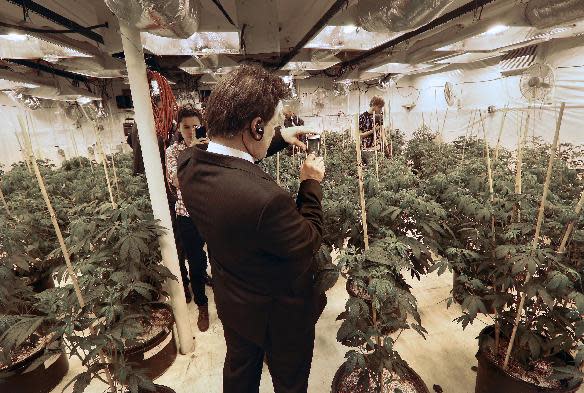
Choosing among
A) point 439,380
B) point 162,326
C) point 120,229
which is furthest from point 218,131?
point 439,380

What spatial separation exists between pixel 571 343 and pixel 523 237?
1.81ft

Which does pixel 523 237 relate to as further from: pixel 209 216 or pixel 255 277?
pixel 209 216

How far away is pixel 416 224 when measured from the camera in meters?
1.81

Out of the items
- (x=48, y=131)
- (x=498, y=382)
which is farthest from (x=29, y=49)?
(x=48, y=131)

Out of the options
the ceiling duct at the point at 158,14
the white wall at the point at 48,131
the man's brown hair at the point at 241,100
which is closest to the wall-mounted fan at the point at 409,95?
the white wall at the point at 48,131

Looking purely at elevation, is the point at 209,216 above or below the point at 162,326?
above

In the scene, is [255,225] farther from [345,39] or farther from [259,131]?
[345,39]

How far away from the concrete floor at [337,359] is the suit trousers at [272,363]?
0.70 m

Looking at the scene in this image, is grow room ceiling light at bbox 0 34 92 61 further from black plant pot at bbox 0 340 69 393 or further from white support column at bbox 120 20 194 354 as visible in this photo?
black plant pot at bbox 0 340 69 393

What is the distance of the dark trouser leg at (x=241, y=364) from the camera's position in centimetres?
141

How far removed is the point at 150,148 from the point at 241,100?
1165 mm

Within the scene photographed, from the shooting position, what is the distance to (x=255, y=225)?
97cm

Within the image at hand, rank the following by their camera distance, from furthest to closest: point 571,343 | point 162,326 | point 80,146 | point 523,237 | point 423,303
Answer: point 80,146
point 423,303
point 162,326
point 523,237
point 571,343

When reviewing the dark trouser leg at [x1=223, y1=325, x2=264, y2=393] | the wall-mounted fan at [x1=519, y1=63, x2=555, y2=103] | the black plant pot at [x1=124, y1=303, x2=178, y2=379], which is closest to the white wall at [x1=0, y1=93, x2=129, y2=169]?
the black plant pot at [x1=124, y1=303, x2=178, y2=379]
